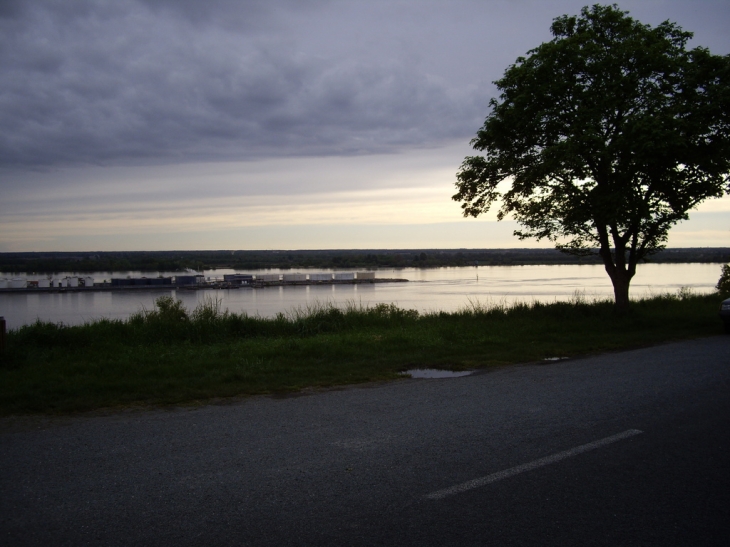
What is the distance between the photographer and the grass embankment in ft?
26.8

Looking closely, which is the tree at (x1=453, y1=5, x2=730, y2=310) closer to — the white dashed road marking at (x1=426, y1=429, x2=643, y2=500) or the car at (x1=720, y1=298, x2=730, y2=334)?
the car at (x1=720, y1=298, x2=730, y2=334)

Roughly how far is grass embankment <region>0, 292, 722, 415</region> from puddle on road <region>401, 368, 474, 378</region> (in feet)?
0.89

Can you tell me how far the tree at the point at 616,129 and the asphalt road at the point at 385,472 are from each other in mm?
8499

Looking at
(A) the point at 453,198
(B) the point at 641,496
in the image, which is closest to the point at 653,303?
(A) the point at 453,198

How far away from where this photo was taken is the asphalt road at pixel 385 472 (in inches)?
152

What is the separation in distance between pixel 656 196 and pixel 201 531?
16.0 metres

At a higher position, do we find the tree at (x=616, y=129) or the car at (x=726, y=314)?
the tree at (x=616, y=129)

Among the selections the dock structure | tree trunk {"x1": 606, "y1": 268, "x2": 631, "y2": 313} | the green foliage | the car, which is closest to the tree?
tree trunk {"x1": 606, "y1": 268, "x2": 631, "y2": 313}

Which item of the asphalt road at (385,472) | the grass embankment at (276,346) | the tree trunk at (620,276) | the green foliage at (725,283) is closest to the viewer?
the asphalt road at (385,472)

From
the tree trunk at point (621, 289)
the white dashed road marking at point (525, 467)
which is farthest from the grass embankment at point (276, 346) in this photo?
the white dashed road marking at point (525, 467)

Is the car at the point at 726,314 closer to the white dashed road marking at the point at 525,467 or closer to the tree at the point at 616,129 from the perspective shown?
the tree at the point at 616,129

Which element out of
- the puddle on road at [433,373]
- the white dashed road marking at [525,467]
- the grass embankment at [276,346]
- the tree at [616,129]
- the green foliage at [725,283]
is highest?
the tree at [616,129]

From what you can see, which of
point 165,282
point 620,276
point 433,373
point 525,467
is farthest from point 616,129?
point 165,282

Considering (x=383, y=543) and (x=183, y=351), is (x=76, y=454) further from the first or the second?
(x=183, y=351)
